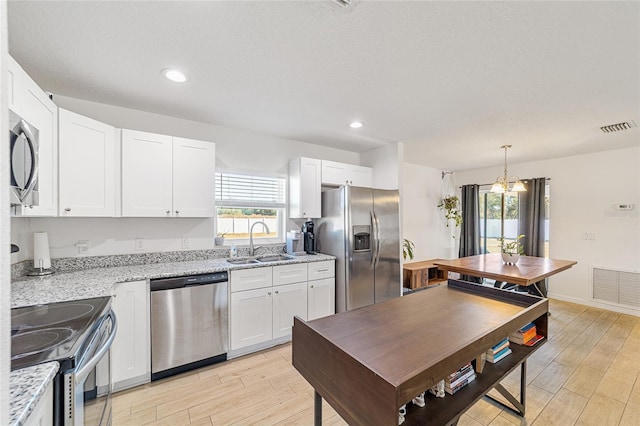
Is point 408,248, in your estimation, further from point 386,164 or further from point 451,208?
point 386,164

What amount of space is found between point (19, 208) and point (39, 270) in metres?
0.98

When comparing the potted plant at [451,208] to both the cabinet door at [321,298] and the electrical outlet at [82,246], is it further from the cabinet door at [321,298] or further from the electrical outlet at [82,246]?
the electrical outlet at [82,246]

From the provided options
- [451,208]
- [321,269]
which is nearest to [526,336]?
[321,269]

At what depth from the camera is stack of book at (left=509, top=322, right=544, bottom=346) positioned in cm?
177

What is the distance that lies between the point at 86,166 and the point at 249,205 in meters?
1.64

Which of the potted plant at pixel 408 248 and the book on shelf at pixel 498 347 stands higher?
the potted plant at pixel 408 248

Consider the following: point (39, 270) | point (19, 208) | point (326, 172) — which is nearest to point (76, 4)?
point (19, 208)

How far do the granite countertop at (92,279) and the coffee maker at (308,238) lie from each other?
56cm

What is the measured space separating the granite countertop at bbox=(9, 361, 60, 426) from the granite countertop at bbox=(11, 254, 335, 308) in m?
0.85

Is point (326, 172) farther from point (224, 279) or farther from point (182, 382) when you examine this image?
point (182, 382)

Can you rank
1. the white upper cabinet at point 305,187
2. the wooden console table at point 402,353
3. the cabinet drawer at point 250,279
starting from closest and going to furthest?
1. the wooden console table at point 402,353
2. the cabinet drawer at point 250,279
3. the white upper cabinet at point 305,187

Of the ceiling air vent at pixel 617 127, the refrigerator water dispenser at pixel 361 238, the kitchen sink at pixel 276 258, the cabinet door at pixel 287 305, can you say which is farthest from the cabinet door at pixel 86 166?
the ceiling air vent at pixel 617 127

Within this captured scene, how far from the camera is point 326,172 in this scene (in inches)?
146

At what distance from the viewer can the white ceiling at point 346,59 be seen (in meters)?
1.46
